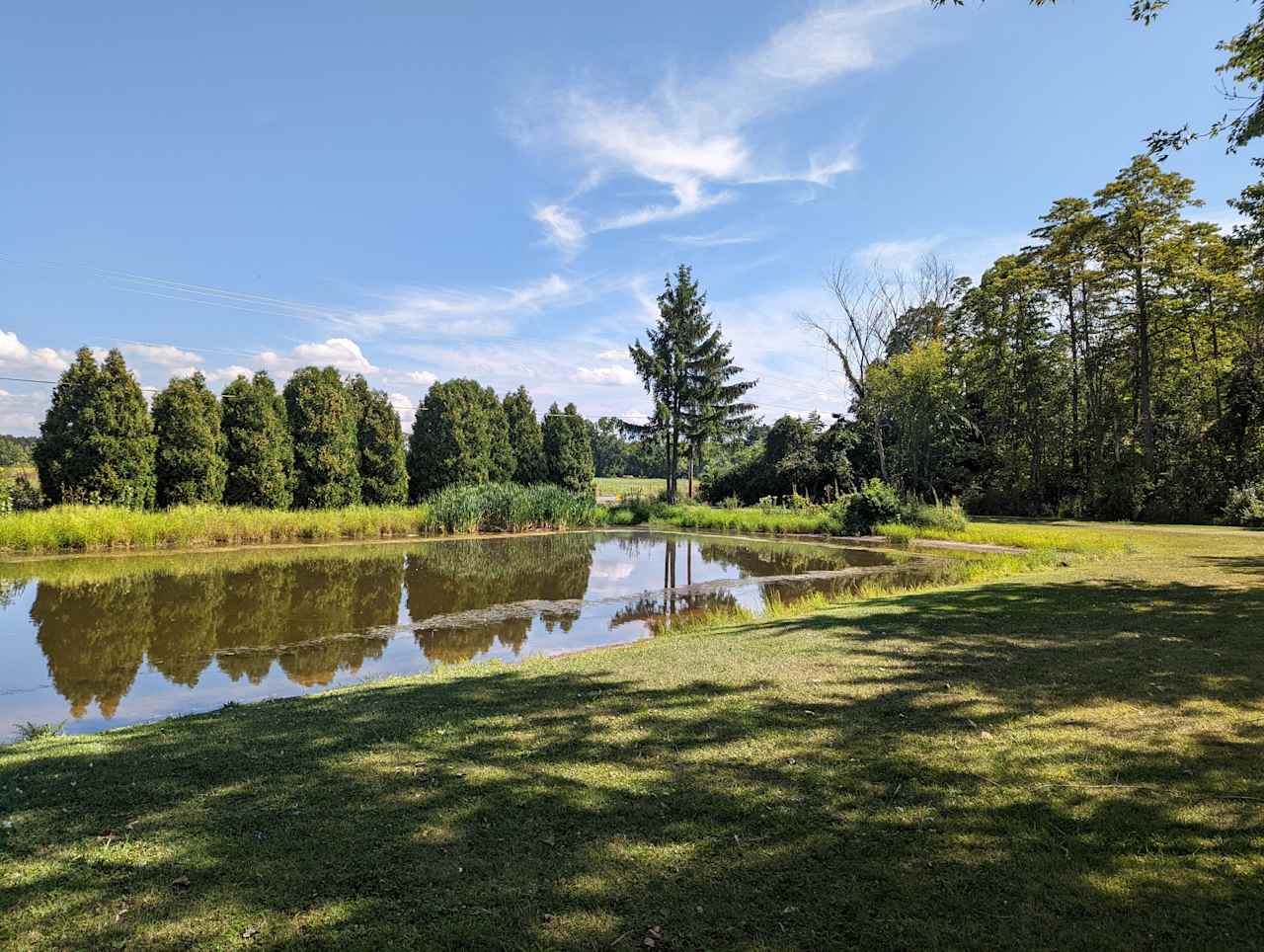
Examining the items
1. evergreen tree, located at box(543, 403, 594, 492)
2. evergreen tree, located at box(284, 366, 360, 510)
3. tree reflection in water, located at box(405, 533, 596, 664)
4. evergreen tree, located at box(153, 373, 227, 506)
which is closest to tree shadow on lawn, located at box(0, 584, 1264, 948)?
tree reflection in water, located at box(405, 533, 596, 664)

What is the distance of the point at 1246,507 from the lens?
19375 mm

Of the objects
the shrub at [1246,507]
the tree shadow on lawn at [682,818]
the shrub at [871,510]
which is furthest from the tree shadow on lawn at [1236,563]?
the shrub at [871,510]

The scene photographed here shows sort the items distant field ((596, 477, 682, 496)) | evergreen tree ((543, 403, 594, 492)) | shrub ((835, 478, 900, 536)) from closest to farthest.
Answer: shrub ((835, 478, 900, 536)), evergreen tree ((543, 403, 594, 492)), distant field ((596, 477, 682, 496))

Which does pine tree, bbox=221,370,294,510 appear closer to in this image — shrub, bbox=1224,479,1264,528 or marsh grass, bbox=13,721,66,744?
marsh grass, bbox=13,721,66,744

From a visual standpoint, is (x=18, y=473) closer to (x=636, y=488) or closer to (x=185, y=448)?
(x=185, y=448)

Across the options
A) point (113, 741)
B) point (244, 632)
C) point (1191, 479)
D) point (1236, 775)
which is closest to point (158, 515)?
point (244, 632)

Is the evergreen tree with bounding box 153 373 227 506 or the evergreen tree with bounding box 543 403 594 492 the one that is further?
the evergreen tree with bounding box 543 403 594 492

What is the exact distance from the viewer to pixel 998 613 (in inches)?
305

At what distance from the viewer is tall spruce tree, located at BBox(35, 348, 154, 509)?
17.5 m

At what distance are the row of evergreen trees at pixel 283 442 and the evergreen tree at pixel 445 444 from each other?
5cm

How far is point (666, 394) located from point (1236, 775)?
108 feet

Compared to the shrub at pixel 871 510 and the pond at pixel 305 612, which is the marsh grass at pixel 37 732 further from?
the shrub at pixel 871 510

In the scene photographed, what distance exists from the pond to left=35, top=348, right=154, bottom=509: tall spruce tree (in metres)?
3.59

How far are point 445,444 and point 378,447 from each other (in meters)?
3.04
